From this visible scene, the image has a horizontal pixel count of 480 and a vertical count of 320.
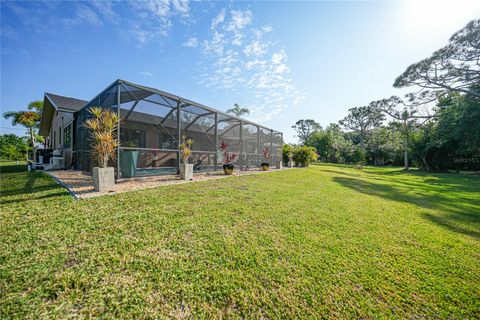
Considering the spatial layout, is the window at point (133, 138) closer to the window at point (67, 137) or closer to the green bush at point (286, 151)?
the window at point (67, 137)

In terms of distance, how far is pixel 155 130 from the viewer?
755cm

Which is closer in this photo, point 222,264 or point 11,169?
point 222,264

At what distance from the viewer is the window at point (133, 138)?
6.31 meters

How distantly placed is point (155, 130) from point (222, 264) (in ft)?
23.4

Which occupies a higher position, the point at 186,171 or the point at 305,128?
the point at 305,128

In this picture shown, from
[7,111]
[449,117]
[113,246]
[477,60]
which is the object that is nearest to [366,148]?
[449,117]

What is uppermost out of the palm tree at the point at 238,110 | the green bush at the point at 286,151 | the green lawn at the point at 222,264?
the palm tree at the point at 238,110

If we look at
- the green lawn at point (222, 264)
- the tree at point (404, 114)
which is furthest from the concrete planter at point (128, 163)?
the tree at point (404, 114)

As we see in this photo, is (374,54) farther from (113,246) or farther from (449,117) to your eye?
(449,117)

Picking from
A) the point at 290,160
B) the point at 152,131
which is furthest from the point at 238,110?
the point at 152,131

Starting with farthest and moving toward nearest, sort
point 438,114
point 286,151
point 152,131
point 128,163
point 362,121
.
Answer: point 362,121
point 438,114
point 286,151
point 152,131
point 128,163

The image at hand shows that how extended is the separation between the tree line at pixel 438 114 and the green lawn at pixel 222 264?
19.9 m

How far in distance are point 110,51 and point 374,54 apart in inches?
552

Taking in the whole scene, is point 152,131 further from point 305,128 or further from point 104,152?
point 305,128
